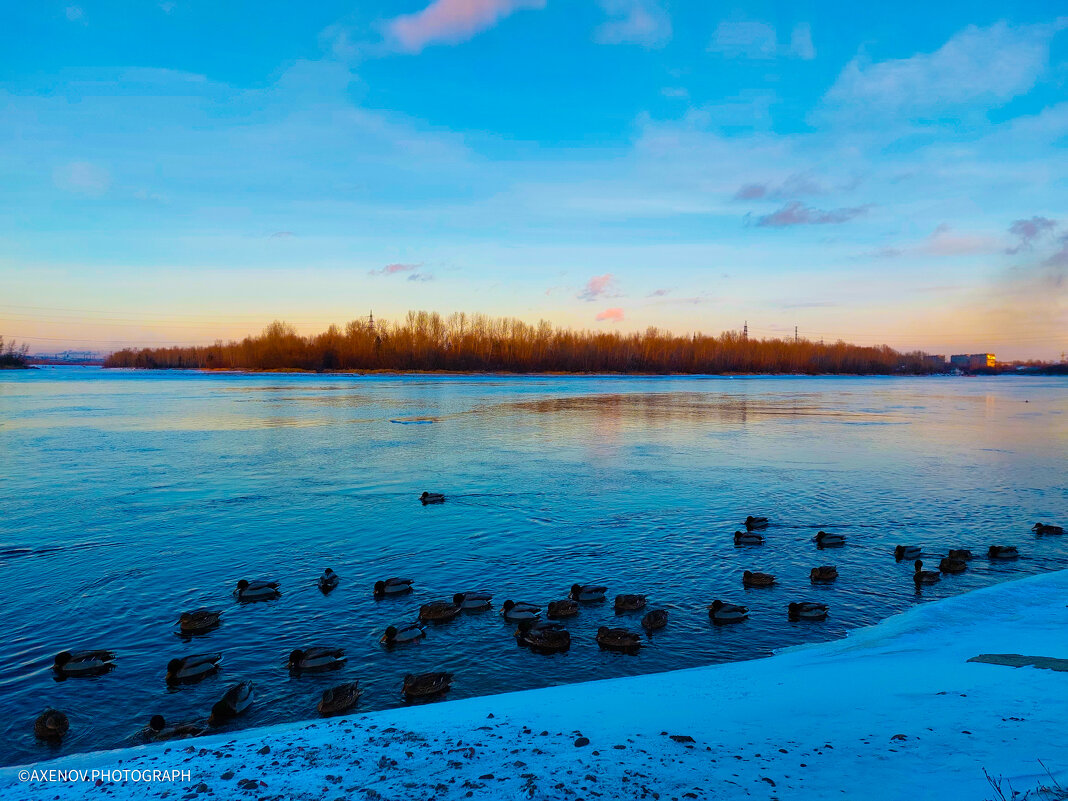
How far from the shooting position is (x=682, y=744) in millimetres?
4332

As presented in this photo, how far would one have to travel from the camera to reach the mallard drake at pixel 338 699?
5363 mm

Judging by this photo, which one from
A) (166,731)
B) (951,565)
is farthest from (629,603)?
(951,565)

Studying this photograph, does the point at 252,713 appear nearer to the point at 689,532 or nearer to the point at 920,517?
the point at 689,532

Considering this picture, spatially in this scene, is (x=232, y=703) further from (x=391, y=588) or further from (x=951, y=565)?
(x=951, y=565)

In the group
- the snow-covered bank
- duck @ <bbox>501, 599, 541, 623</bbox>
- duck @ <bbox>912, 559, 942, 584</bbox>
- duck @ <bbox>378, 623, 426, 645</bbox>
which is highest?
the snow-covered bank

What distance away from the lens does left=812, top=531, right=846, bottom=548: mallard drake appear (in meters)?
9.99

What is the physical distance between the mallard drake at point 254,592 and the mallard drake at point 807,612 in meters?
6.05

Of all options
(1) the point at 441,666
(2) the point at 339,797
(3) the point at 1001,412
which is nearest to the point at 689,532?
(1) the point at 441,666

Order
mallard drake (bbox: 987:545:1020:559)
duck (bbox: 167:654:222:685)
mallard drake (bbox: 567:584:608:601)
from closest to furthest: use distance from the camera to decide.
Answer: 1. duck (bbox: 167:654:222:685)
2. mallard drake (bbox: 567:584:608:601)
3. mallard drake (bbox: 987:545:1020:559)

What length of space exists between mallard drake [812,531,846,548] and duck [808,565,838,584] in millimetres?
1380

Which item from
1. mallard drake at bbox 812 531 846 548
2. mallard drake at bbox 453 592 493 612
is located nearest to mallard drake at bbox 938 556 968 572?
mallard drake at bbox 812 531 846 548

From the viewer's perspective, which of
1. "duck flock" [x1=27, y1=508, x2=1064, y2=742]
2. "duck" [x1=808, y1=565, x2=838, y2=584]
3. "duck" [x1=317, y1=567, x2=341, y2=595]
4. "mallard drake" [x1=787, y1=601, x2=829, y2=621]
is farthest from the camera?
"duck" [x1=808, y1=565, x2=838, y2=584]

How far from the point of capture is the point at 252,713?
5.43m

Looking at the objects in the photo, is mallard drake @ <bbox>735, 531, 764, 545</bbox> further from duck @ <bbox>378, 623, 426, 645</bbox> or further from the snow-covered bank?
duck @ <bbox>378, 623, 426, 645</bbox>
